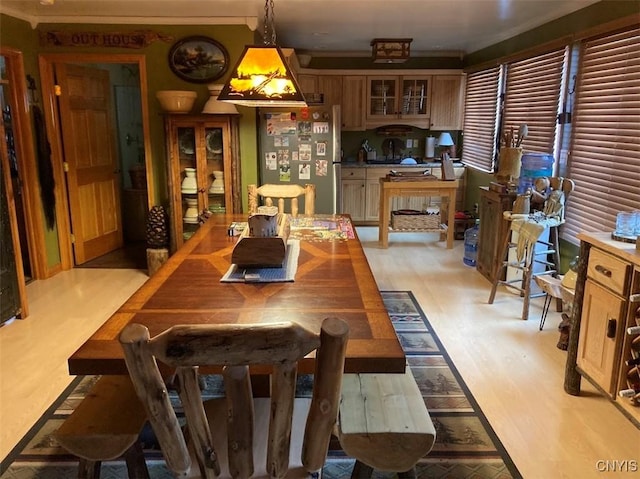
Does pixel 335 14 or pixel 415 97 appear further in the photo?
pixel 415 97

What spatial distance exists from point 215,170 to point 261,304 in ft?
10.1

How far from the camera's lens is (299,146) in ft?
16.4

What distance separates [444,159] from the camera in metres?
5.83

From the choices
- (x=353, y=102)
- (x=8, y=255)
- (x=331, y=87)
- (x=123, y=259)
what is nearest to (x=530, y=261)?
(x=8, y=255)

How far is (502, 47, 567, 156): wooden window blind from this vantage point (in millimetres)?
4254

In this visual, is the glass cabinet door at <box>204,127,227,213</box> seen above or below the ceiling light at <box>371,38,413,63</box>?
below

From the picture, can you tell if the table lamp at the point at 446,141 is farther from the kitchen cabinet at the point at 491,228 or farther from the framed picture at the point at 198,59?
the framed picture at the point at 198,59

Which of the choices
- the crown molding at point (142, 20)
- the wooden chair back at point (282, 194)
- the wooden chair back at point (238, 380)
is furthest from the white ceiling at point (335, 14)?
the wooden chair back at point (238, 380)

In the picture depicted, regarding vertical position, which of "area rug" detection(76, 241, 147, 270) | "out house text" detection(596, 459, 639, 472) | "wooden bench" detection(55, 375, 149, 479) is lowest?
"out house text" detection(596, 459, 639, 472)

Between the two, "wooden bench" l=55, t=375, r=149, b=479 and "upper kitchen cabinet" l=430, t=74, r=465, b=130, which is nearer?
"wooden bench" l=55, t=375, r=149, b=479

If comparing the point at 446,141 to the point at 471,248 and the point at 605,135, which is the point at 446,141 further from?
the point at 605,135

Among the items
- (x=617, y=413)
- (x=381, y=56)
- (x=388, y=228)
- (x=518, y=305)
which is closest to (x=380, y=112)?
(x=381, y=56)

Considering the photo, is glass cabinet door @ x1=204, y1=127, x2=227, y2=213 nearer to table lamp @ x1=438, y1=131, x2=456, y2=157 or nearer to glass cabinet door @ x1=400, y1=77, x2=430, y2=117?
glass cabinet door @ x1=400, y1=77, x2=430, y2=117

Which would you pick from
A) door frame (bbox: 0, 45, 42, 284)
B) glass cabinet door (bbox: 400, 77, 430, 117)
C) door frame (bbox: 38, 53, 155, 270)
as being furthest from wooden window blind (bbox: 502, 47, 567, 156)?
door frame (bbox: 0, 45, 42, 284)
